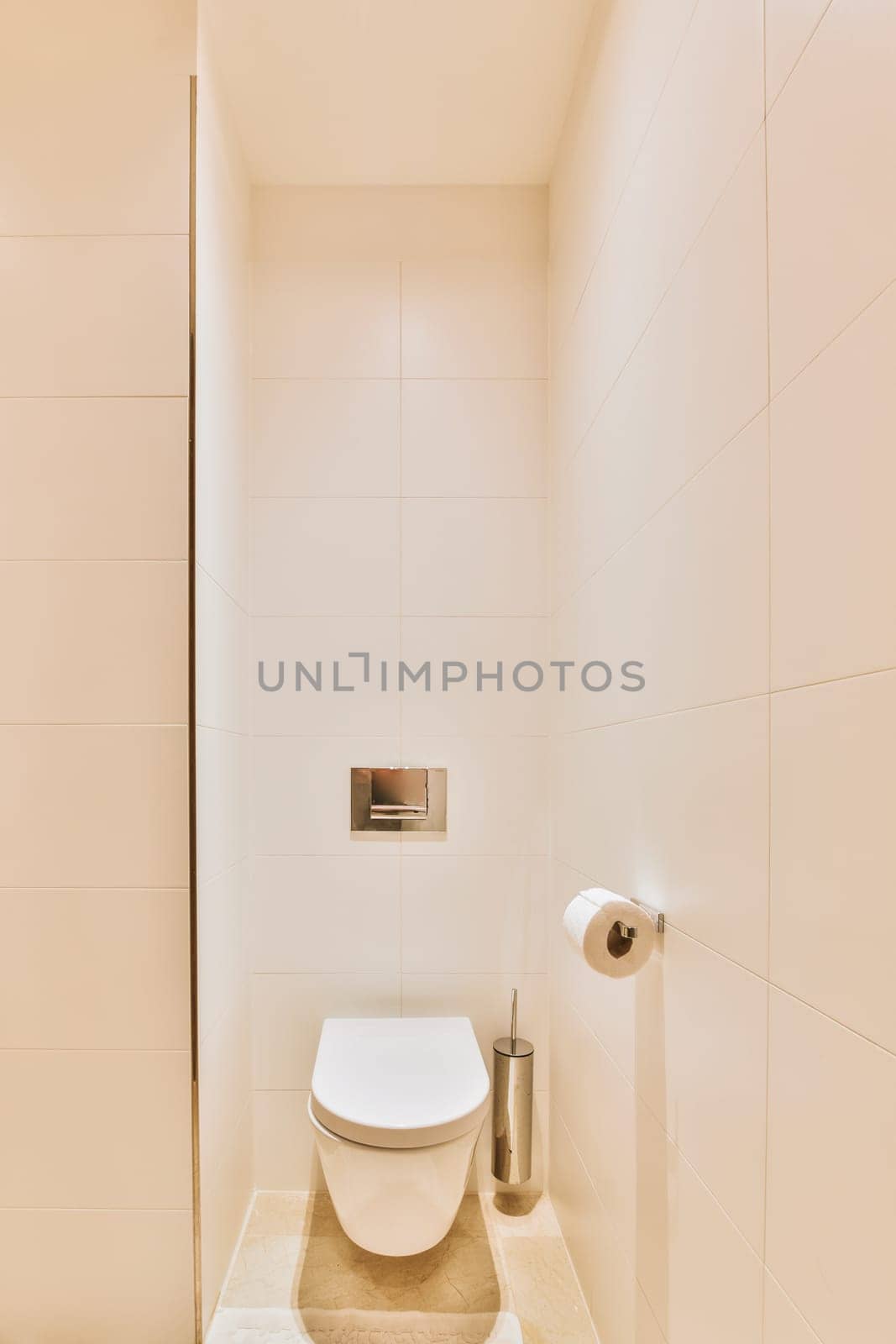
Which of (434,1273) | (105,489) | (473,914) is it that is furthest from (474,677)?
(434,1273)

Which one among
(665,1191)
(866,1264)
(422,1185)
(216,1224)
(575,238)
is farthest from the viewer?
(575,238)

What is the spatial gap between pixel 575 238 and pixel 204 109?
0.78 meters

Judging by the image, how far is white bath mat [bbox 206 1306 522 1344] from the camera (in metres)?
1.60

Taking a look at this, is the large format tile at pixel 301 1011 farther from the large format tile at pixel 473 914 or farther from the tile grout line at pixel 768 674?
the tile grout line at pixel 768 674

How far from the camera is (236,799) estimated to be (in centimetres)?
196

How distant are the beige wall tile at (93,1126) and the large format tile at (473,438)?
1.40 metres

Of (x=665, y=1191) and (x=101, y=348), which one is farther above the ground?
(x=101, y=348)

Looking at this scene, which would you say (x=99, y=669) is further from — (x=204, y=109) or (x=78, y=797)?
(x=204, y=109)

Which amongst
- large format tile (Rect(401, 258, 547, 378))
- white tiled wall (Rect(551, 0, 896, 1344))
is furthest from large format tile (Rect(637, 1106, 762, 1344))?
large format tile (Rect(401, 258, 547, 378))

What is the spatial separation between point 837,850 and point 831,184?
557 millimetres

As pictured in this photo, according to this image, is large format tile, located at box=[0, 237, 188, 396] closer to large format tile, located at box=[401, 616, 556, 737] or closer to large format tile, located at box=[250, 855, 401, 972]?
large format tile, located at box=[401, 616, 556, 737]

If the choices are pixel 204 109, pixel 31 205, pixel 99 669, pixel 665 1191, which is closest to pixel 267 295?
pixel 204 109

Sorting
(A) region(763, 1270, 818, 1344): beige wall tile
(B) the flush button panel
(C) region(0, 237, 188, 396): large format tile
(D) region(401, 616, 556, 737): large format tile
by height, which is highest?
(C) region(0, 237, 188, 396): large format tile

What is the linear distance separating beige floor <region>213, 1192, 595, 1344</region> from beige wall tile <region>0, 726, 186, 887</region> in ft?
2.92
